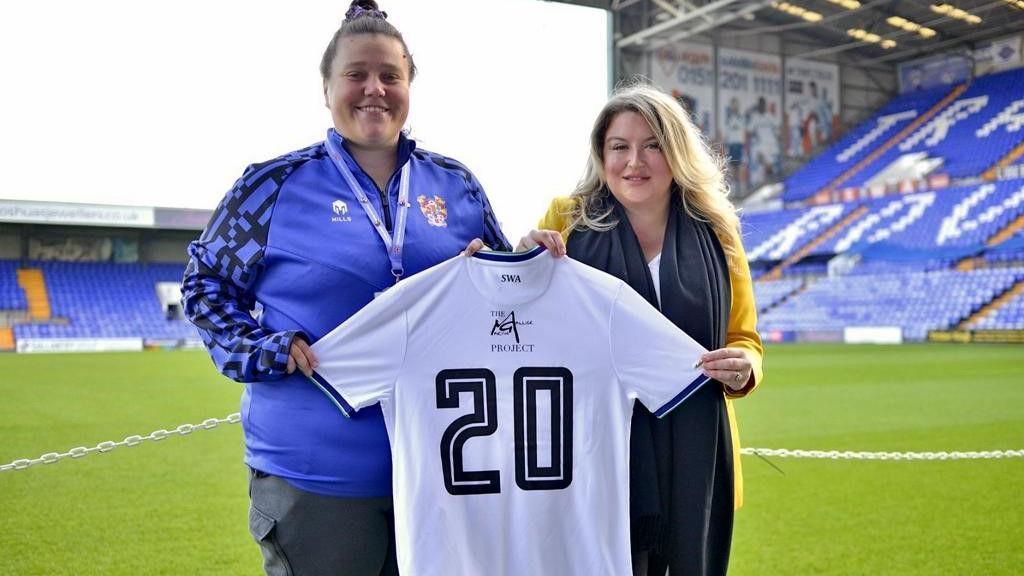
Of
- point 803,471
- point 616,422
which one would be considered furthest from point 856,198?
point 616,422

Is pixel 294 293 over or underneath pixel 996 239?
over

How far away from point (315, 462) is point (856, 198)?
28.7 m

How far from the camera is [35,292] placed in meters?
25.0

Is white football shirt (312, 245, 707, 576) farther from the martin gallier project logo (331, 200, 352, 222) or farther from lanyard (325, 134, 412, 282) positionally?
the martin gallier project logo (331, 200, 352, 222)

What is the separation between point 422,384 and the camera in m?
1.98

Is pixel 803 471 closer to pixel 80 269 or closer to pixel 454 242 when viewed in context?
pixel 454 242

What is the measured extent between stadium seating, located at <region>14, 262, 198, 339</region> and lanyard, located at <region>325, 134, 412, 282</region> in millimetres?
24907

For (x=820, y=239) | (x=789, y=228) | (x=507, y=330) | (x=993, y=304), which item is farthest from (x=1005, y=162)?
(x=507, y=330)

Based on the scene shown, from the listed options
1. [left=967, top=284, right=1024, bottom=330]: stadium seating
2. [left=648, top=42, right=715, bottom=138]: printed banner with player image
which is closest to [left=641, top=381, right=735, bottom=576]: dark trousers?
[left=967, top=284, right=1024, bottom=330]: stadium seating

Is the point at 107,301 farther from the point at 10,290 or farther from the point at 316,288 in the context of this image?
the point at 316,288

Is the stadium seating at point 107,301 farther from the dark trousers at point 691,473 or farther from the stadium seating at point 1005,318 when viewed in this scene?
the dark trousers at point 691,473

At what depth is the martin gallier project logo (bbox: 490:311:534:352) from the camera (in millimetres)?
2041

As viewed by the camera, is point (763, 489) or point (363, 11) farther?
point (763, 489)

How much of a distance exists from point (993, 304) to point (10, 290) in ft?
87.0
